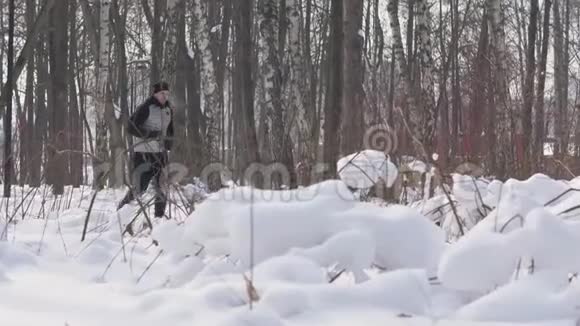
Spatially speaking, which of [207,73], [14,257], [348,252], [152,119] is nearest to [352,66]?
[152,119]

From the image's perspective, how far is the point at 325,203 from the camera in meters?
1.72

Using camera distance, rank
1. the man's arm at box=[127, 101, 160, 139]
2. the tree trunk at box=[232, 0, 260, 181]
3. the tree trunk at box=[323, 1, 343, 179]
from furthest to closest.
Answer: the tree trunk at box=[232, 0, 260, 181]
the man's arm at box=[127, 101, 160, 139]
the tree trunk at box=[323, 1, 343, 179]

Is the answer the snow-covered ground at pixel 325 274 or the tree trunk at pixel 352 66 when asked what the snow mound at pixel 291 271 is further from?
the tree trunk at pixel 352 66

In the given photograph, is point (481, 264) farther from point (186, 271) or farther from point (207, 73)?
point (207, 73)

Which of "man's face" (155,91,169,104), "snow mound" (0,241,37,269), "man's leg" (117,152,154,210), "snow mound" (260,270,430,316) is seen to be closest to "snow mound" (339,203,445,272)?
"snow mound" (260,270,430,316)

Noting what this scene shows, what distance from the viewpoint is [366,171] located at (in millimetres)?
2275

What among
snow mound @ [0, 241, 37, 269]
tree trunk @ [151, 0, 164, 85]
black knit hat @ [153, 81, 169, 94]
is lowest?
snow mound @ [0, 241, 37, 269]

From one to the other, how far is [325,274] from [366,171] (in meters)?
0.66

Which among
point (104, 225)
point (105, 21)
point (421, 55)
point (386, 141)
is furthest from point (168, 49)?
point (104, 225)

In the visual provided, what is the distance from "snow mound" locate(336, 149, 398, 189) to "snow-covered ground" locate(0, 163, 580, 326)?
0.36 metres

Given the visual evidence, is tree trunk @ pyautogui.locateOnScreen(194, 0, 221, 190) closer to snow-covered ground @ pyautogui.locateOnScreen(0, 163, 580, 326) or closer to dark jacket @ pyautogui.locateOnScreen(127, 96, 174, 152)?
dark jacket @ pyautogui.locateOnScreen(127, 96, 174, 152)

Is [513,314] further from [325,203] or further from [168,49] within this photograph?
[168,49]

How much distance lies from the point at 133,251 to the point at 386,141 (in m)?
2.33

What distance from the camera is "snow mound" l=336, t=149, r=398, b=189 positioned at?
227 centimetres
